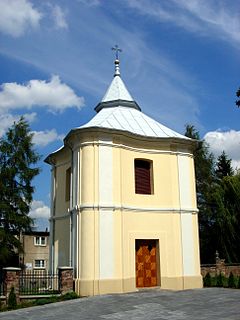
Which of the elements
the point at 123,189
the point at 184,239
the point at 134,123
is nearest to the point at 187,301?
the point at 184,239

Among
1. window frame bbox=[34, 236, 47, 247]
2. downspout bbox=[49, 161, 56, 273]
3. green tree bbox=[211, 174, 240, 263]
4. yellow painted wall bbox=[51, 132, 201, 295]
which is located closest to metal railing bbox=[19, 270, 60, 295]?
yellow painted wall bbox=[51, 132, 201, 295]

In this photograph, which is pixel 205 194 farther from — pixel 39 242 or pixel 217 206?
pixel 39 242

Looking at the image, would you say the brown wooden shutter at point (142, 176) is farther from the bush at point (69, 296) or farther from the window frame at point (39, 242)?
the window frame at point (39, 242)

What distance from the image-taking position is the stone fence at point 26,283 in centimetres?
1563

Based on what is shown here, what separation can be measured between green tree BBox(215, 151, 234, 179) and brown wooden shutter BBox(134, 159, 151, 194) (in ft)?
64.6

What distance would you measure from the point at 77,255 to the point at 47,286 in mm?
2507

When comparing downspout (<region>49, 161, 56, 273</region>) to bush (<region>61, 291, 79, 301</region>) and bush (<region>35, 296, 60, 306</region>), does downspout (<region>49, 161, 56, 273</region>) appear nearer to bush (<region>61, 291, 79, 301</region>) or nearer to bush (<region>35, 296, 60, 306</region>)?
bush (<region>61, 291, 79, 301</region>)

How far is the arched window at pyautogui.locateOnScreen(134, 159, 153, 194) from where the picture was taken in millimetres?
19625

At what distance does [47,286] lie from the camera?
18703mm

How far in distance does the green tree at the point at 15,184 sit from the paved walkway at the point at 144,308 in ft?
42.4

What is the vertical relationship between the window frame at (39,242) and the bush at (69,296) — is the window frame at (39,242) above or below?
above

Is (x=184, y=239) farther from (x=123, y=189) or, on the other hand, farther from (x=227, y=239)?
(x=227, y=239)

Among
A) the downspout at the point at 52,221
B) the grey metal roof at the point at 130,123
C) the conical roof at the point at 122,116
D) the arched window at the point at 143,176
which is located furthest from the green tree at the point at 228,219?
the downspout at the point at 52,221

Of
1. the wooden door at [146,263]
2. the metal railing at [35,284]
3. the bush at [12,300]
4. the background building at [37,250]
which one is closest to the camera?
the bush at [12,300]
